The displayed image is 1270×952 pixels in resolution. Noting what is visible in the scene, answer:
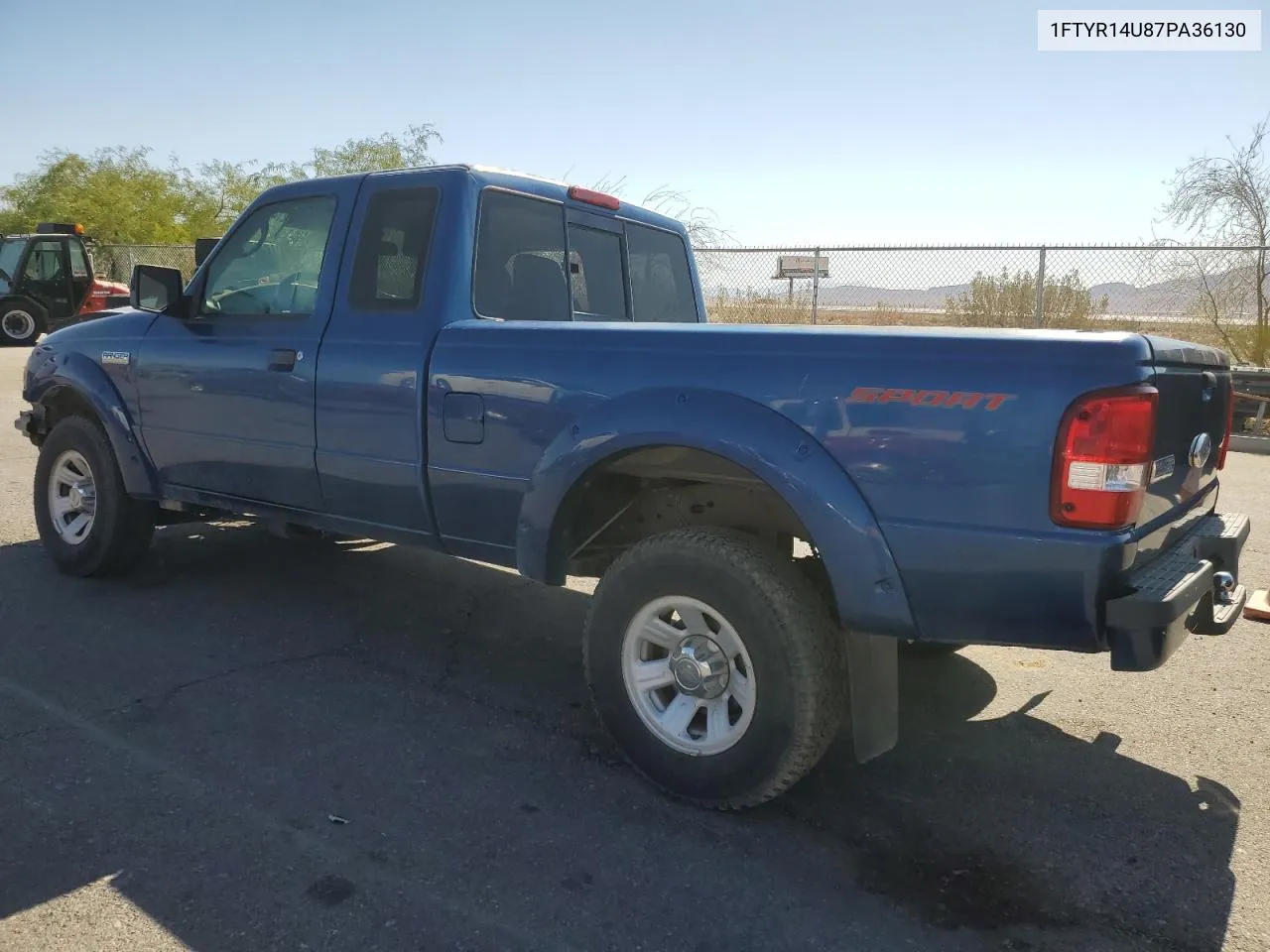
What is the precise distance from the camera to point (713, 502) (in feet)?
11.4

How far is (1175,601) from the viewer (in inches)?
98.7

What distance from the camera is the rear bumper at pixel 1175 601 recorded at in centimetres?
248

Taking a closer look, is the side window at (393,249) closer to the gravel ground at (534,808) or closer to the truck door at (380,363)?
the truck door at (380,363)

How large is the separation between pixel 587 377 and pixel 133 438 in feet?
9.49

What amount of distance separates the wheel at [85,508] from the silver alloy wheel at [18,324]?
58.8ft

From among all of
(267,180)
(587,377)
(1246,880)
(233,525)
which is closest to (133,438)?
(233,525)

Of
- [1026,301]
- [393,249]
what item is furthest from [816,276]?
[393,249]

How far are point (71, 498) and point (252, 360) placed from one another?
1805 mm

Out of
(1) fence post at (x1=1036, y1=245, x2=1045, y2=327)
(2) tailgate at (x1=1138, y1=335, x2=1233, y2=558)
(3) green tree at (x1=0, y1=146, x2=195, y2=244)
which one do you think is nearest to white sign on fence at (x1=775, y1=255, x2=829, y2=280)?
(1) fence post at (x1=1036, y1=245, x2=1045, y2=327)

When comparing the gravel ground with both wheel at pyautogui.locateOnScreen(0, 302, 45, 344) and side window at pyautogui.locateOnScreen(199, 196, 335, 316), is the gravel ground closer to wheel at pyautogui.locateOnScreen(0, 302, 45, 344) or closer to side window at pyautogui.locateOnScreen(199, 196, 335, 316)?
side window at pyautogui.locateOnScreen(199, 196, 335, 316)

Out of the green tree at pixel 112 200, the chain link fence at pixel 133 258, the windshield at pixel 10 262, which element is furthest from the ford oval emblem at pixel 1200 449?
the green tree at pixel 112 200

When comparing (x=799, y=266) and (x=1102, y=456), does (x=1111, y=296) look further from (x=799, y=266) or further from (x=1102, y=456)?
(x=1102, y=456)

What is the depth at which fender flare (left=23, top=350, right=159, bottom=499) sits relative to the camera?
496 centimetres

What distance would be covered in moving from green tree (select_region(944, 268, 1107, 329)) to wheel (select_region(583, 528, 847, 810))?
9.71 meters
